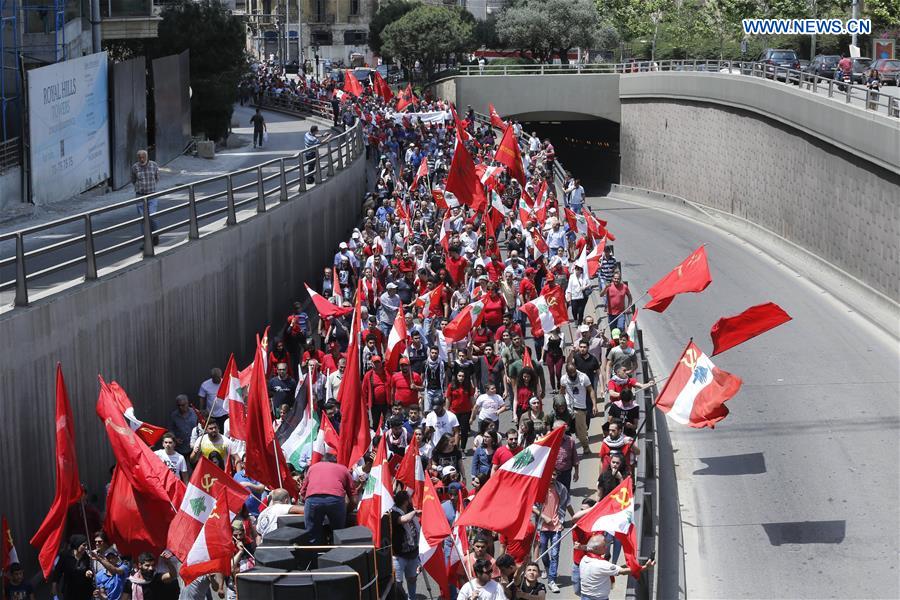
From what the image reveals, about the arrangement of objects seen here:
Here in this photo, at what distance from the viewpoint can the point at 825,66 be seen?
46.3 meters

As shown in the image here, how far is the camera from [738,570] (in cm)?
1448

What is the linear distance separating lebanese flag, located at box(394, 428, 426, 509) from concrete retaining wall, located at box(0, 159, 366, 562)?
3.98m

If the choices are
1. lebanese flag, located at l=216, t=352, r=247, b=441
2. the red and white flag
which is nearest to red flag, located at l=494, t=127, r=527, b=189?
lebanese flag, located at l=216, t=352, r=247, b=441

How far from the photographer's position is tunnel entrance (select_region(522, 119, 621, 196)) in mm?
61594

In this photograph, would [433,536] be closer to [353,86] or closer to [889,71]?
[889,71]

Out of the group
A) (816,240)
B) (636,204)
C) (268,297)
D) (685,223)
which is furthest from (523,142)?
(268,297)

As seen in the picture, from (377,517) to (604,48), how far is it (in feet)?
232

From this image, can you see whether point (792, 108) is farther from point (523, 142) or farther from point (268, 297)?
point (268, 297)

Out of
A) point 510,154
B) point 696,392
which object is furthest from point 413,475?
point 510,154

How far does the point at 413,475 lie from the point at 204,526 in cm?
219

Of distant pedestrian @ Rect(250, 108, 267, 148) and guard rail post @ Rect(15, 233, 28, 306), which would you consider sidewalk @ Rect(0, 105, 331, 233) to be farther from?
guard rail post @ Rect(15, 233, 28, 306)

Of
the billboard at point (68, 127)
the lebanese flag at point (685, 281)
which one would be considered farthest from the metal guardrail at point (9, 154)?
the lebanese flag at point (685, 281)

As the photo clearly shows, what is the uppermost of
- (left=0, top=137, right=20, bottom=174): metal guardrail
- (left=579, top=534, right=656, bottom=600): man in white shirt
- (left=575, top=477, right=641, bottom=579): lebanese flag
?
(left=0, top=137, right=20, bottom=174): metal guardrail

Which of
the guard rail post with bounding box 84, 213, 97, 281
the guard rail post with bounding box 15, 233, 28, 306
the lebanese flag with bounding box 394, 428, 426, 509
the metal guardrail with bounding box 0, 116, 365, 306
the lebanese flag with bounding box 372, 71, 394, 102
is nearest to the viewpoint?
the lebanese flag with bounding box 394, 428, 426, 509
